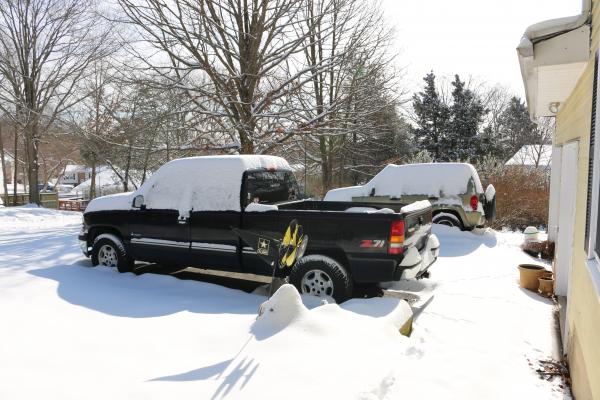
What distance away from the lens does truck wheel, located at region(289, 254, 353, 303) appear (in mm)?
5371

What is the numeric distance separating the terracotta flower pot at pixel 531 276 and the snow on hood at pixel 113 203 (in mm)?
6376

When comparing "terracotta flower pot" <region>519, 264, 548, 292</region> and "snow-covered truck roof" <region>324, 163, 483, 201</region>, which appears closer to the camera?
"terracotta flower pot" <region>519, 264, 548, 292</region>

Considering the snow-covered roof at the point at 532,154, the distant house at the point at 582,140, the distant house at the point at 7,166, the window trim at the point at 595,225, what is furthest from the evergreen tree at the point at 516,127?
the distant house at the point at 7,166

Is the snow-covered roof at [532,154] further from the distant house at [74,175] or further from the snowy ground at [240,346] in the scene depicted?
the distant house at [74,175]

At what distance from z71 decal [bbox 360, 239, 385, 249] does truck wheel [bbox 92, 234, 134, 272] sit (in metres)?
4.00

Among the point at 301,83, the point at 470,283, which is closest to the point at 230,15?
the point at 301,83

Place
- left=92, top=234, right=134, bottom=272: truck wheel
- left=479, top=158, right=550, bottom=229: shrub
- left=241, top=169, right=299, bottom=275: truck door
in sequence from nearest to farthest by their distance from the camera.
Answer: left=241, top=169, right=299, bottom=275: truck door
left=92, top=234, right=134, bottom=272: truck wheel
left=479, top=158, right=550, bottom=229: shrub

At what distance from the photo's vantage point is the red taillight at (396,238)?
510cm

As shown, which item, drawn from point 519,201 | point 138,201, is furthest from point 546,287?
point 519,201

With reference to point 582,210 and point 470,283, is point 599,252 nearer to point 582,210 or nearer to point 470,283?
point 582,210

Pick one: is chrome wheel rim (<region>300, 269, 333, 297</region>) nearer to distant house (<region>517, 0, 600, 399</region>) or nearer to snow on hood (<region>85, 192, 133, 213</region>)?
distant house (<region>517, 0, 600, 399</region>)

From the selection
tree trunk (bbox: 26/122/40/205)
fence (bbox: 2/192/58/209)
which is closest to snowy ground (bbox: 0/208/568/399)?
tree trunk (bbox: 26/122/40/205)

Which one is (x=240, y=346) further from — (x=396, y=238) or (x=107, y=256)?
(x=107, y=256)

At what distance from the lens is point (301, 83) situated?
12.9 m
